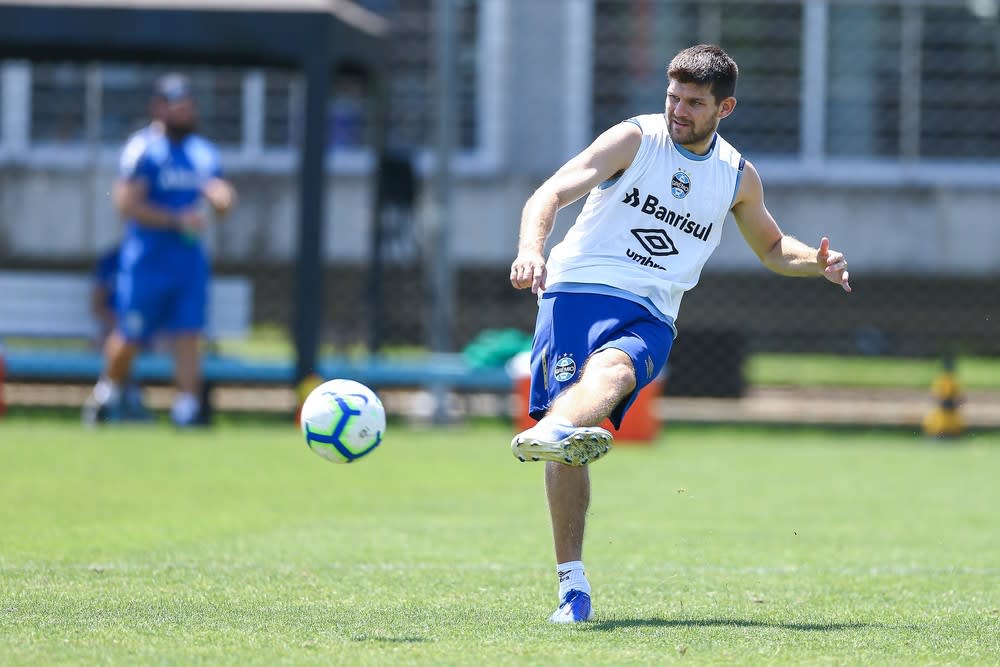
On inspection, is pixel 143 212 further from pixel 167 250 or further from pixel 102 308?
pixel 102 308

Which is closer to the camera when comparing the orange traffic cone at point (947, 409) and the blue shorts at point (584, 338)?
the blue shorts at point (584, 338)

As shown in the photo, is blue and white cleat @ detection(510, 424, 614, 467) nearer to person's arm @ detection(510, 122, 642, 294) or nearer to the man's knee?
the man's knee

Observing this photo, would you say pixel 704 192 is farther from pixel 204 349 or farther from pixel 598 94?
pixel 598 94

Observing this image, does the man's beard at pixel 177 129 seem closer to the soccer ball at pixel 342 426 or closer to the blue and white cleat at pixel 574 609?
the soccer ball at pixel 342 426

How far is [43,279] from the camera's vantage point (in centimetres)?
1452

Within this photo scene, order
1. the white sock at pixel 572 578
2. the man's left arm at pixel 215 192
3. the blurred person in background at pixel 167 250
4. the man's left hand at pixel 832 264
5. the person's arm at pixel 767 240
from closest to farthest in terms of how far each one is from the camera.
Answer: the white sock at pixel 572 578 < the man's left hand at pixel 832 264 < the person's arm at pixel 767 240 < the man's left arm at pixel 215 192 < the blurred person in background at pixel 167 250

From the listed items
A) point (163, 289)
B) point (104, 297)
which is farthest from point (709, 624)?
point (104, 297)

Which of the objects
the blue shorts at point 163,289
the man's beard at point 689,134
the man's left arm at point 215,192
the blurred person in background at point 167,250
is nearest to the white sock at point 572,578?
the man's beard at point 689,134

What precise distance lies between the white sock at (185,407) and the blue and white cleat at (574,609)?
7.66 meters

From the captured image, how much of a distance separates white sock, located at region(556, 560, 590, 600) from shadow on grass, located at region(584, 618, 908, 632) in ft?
0.47

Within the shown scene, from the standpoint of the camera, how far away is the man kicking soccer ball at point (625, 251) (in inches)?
212

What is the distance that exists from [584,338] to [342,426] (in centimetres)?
93

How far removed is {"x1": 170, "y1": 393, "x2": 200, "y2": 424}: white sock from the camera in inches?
494

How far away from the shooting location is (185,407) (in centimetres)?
1253
